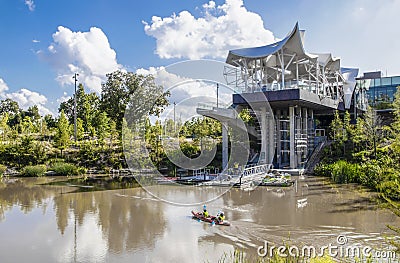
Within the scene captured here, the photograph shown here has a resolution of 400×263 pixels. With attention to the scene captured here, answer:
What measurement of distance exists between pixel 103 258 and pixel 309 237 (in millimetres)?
4462

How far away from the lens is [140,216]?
1038 centimetres

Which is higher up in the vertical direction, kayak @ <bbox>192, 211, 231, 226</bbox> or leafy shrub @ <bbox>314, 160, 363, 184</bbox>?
leafy shrub @ <bbox>314, 160, 363, 184</bbox>

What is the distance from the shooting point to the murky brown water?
7328 mm

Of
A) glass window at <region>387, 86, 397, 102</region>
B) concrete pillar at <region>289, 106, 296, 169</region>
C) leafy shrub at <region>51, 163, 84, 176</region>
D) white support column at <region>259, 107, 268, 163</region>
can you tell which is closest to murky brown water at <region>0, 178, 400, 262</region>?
white support column at <region>259, 107, 268, 163</region>

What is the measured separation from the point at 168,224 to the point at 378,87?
30690mm

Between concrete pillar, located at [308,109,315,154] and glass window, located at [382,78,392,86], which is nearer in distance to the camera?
concrete pillar, located at [308,109,315,154]

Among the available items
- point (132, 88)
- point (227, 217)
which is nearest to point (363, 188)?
point (227, 217)

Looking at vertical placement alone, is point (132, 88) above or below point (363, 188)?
above

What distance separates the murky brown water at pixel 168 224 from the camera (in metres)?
7.33

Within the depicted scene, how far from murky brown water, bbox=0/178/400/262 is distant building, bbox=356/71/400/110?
21.2 meters

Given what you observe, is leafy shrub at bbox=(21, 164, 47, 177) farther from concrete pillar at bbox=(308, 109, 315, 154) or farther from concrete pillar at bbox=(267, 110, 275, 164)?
concrete pillar at bbox=(308, 109, 315, 154)

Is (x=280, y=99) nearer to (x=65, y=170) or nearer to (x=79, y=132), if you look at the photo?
(x=65, y=170)

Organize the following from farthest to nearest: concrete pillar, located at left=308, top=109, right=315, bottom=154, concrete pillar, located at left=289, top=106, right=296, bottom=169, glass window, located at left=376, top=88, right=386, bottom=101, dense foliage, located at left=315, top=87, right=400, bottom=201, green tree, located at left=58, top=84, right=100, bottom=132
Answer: green tree, located at left=58, top=84, right=100, bottom=132
glass window, located at left=376, top=88, right=386, bottom=101
concrete pillar, located at left=308, top=109, right=315, bottom=154
concrete pillar, located at left=289, top=106, right=296, bottom=169
dense foliage, located at left=315, top=87, right=400, bottom=201

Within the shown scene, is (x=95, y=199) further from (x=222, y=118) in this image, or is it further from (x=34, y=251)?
(x=222, y=118)
